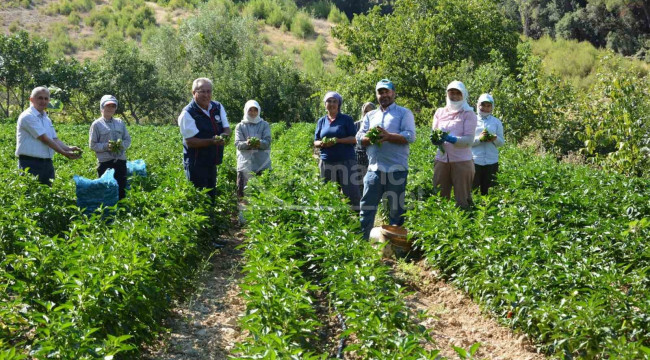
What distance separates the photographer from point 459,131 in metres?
6.95

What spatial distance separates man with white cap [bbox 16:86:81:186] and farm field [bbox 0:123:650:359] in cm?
33

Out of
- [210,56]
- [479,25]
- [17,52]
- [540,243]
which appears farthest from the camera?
[210,56]

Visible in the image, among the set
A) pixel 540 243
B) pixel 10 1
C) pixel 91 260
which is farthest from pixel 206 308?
pixel 10 1

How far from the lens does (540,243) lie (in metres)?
5.27

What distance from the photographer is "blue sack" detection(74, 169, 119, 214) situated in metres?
7.03

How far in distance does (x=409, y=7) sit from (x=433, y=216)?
23145mm

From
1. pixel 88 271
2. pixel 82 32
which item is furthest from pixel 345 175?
pixel 82 32

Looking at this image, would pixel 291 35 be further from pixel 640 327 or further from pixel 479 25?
pixel 640 327

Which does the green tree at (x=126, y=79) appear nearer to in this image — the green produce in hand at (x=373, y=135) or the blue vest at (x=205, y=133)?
the blue vest at (x=205, y=133)

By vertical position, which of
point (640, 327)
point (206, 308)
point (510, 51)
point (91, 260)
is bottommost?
point (206, 308)

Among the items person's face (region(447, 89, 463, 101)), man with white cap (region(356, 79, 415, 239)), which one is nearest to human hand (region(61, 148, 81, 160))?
man with white cap (region(356, 79, 415, 239))

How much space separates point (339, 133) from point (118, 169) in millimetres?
2996

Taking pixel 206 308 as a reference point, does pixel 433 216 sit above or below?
above

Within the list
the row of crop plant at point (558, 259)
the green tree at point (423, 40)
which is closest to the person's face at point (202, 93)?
the row of crop plant at point (558, 259)
